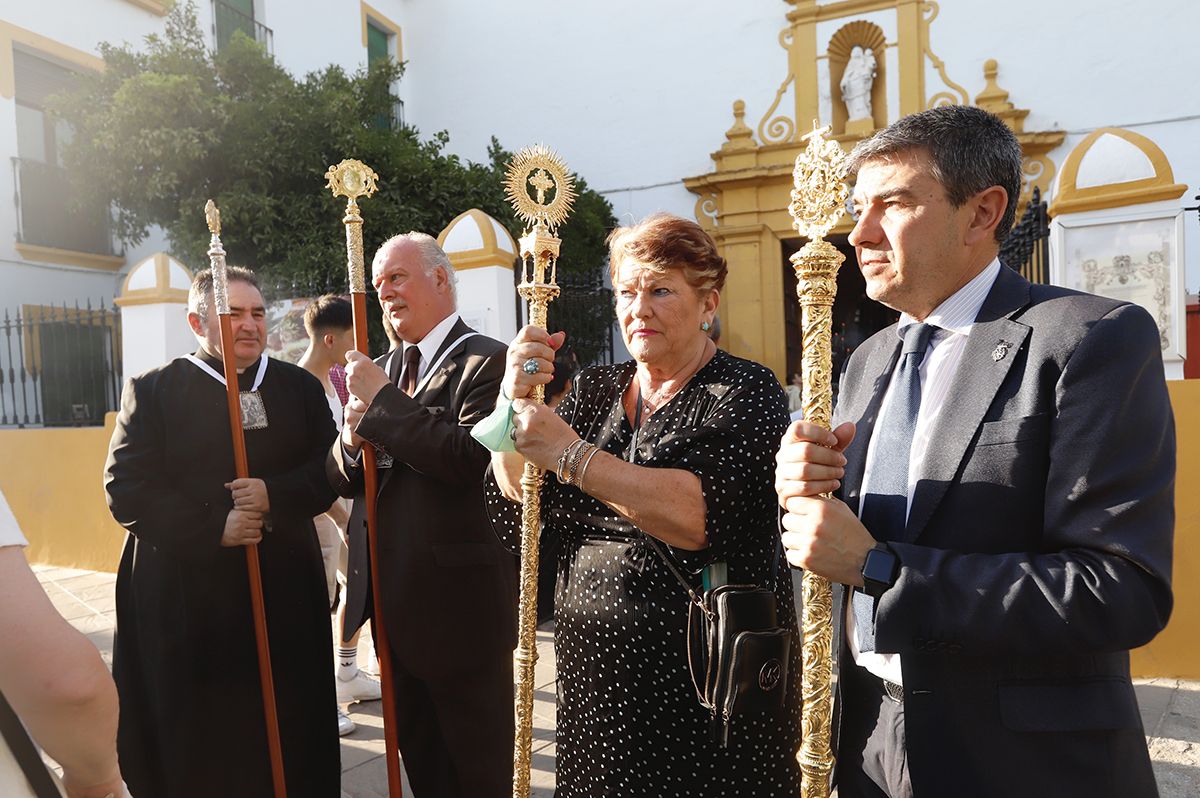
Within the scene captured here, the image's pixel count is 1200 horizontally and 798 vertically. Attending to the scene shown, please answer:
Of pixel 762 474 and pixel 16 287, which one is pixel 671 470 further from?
pixel 16 287

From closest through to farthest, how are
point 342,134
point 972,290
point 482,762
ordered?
point 972,290
point 482,762
point 342,134

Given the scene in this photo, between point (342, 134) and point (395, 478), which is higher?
point (342, 134)

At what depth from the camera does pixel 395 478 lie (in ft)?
9.62

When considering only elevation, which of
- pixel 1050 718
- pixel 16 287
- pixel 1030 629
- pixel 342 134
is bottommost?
pixel 1050 718

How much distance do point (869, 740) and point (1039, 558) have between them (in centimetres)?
54

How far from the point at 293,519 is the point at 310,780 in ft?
2.85

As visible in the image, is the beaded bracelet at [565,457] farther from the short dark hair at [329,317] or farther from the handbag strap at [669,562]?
the short dark hair at [329,317]

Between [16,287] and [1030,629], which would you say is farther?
[16,287]

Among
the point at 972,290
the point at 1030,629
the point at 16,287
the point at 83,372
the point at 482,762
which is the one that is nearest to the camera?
the point at 1030,629

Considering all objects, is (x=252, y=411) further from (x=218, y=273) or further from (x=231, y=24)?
(x=231, y=24)

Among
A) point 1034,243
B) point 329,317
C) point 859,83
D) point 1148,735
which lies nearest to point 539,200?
point 329,317

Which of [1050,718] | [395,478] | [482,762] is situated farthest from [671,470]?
[482,762]

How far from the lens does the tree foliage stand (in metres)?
9.28

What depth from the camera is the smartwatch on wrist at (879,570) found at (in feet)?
4.58
